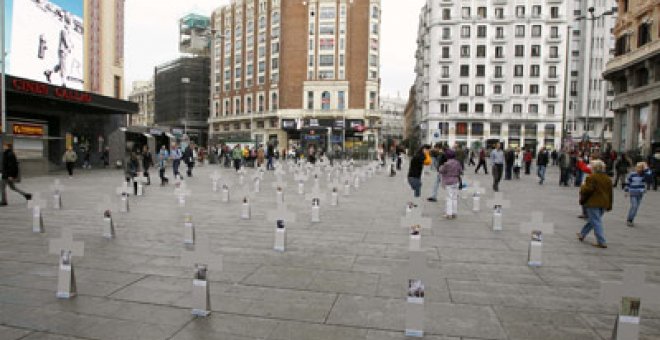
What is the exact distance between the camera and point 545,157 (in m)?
21.3

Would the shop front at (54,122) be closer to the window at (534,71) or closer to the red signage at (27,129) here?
the red signage at (27,129)

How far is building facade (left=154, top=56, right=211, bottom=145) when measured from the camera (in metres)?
84.5

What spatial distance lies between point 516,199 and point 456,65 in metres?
62.2

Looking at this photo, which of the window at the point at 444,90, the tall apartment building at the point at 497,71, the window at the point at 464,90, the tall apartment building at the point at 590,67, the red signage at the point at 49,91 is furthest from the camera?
the window at the point at 444,90

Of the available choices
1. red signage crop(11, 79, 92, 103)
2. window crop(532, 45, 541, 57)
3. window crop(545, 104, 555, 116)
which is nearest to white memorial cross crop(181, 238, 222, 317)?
red signage crop(11, 79, 92, 103)

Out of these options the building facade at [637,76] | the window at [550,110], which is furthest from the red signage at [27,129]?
the window at [550,110]

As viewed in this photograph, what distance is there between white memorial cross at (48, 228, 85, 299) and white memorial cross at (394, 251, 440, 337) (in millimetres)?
3718

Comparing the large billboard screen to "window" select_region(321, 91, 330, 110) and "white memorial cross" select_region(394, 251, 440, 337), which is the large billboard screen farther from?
"window" select_region(321, 91, 330, 110)

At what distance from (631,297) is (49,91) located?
25986mm

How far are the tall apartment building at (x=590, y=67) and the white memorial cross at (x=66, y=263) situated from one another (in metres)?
80.8

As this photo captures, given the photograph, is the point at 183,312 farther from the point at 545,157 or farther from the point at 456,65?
the point at 456,65

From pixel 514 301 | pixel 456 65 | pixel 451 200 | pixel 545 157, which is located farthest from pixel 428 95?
pixel 514 301

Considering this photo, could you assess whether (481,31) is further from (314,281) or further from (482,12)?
(314,281)

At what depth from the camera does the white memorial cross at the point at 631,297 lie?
11.6 feet
